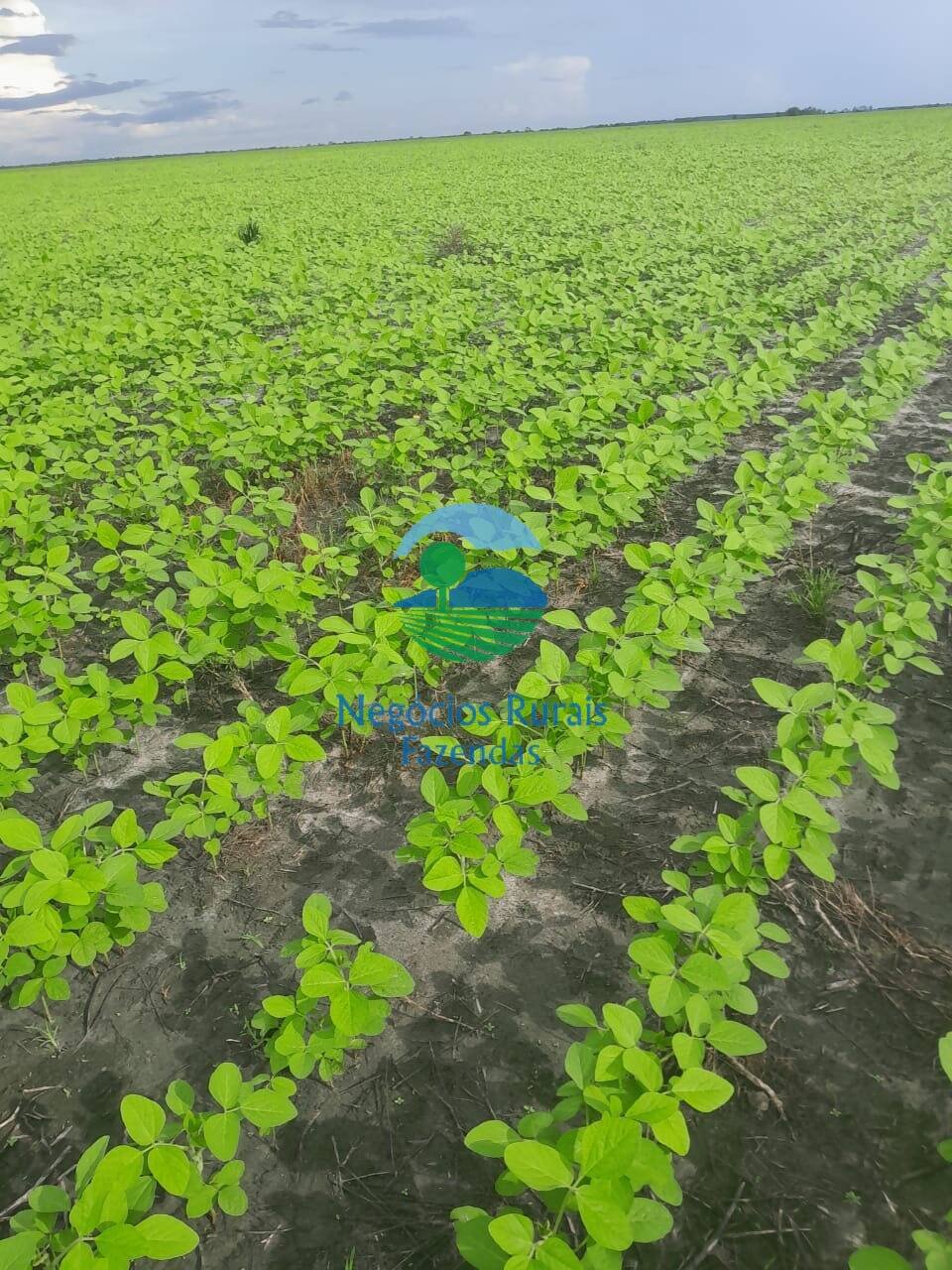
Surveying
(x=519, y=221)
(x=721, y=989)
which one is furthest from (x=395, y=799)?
(x=519, y=221)

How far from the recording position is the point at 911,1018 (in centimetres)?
181

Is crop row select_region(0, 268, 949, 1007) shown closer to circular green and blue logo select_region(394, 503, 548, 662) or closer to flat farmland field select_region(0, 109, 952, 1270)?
flat farmland field select_region(0, 109, 952, 1270)

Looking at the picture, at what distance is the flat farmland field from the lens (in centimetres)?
146

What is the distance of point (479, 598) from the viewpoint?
10.8ft

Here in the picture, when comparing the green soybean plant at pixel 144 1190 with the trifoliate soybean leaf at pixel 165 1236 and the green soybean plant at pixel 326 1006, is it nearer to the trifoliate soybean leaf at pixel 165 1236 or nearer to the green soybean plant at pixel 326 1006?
the trifoliate soybean leaf at pixel 165 1236

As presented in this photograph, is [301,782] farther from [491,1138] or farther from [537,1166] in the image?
[537,1166]

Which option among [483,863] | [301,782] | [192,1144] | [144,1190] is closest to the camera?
[144,1190]

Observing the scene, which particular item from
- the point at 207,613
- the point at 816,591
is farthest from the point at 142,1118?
the point at 816,591

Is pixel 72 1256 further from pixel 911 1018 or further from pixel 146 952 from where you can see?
pixel 911 1018

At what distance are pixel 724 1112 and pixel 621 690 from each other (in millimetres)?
1169

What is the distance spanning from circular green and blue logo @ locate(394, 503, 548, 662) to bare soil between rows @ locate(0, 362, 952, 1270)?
0.63 m

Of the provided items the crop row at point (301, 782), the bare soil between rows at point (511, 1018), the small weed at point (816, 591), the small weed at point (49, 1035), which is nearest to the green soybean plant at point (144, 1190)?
the bare soil between rows at point (511, 1018)

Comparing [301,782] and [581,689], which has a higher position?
[581,689]

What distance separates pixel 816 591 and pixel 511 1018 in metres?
2.46
